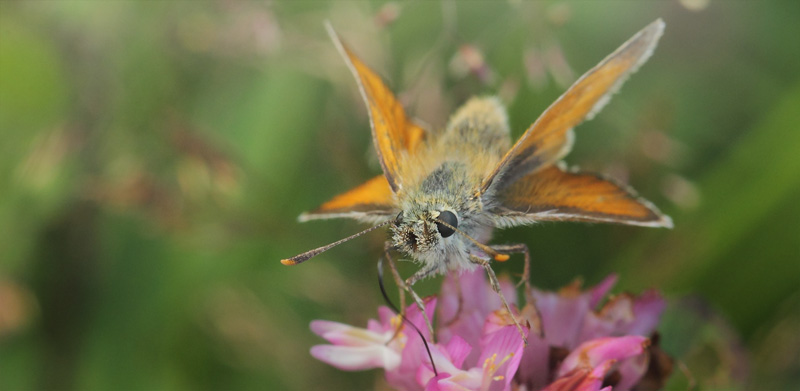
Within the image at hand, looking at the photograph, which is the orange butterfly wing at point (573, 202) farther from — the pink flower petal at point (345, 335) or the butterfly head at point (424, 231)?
the pink flower petal at point (345, 335)

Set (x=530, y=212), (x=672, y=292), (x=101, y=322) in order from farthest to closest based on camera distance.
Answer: (x=101, y=322) → (x=672, y=292) → (x=530, y=212)

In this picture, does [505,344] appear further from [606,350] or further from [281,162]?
[281,162]

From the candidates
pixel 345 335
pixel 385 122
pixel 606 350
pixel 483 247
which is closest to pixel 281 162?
pixel 385 122

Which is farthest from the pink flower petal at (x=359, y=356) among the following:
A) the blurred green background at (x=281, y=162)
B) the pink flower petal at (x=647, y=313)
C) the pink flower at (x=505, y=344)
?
the blurred green background at (x=281, y=162)

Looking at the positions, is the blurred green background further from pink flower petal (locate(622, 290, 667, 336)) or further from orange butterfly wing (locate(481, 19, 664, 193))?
pink flower petal (locate(622, 290, 667, 336))

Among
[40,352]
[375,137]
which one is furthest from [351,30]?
[40,352]

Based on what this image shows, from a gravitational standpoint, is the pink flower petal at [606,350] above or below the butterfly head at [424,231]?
below

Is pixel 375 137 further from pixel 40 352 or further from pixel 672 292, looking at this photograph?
pixel 40 352
